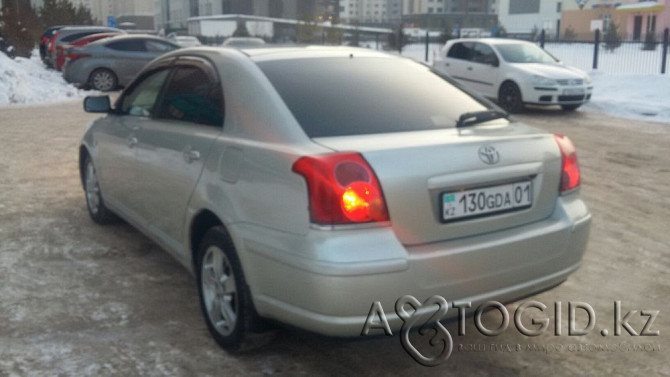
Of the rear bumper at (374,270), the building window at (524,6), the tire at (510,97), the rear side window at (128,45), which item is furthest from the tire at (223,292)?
the building window at (524,6)

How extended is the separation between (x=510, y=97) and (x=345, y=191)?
41.1 feet

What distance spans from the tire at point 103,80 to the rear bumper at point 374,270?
17.1m

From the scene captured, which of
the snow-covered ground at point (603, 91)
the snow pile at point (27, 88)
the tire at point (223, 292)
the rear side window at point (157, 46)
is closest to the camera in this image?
the tire at point (223, 292)

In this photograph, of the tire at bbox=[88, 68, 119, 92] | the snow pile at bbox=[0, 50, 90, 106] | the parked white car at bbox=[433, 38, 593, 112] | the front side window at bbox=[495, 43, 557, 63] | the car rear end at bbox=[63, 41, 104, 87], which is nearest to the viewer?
the parked white car at bbox=[433, 38, 593, 112]

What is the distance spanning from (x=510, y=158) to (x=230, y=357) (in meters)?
1.68

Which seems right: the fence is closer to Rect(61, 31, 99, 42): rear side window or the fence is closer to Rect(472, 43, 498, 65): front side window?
Rect(472, 43, 498, 65): front side window

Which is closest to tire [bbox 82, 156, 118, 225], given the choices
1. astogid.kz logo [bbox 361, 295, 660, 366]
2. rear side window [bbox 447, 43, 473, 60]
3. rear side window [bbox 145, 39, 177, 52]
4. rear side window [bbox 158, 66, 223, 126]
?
rear side window [bbox 158, 66, 223, 126]

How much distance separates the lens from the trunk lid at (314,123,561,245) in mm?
2977

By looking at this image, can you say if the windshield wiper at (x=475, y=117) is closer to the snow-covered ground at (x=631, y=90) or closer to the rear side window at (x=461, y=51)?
the snow-covered ground at (x=631, y=90)

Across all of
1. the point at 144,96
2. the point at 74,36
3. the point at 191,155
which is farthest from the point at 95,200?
the point at 74,36

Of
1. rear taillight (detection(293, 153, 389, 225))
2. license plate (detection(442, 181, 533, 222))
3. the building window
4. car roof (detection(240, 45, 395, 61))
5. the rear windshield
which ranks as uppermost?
the building window

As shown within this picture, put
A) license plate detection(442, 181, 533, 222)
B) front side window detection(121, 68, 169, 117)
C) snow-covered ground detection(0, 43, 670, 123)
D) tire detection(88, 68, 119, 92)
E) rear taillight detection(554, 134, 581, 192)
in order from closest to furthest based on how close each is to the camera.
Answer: license plate detection(442, 181, 533, 222)
rear taillight detection(554, 134, 581, 192)
front side window detection(121, 68, 169, 117)
snow-covered ground detection(0, 43, 670, 123)
tire detection(88, 68, 119, 92)

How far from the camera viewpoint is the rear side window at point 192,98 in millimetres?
3781

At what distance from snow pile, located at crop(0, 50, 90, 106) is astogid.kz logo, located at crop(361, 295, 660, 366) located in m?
15.2
